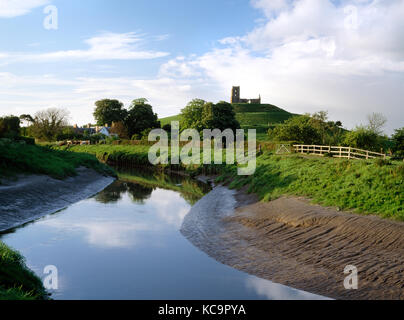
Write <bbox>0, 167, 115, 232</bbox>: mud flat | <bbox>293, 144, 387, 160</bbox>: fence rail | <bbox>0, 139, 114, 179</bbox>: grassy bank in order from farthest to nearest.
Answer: <bbox>293, 144, 387, 160</bbox>: fence rail → <bbox>0, 139, 114, 179</bbox>: grassy bank → <bbox>0, 167, 115, 232</bbox>: mud flat

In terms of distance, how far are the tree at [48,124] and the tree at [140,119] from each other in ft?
62.0

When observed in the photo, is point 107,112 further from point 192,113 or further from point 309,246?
point 309,246

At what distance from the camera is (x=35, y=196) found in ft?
80.9

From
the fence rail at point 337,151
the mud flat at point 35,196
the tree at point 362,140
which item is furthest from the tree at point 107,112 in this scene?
the fence rail at point 337,151

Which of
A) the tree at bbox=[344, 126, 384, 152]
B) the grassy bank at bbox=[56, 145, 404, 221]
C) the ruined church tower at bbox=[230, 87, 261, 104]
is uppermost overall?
the ruined church tower at bbox=[230, 87, 261, 104]

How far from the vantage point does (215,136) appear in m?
64.8

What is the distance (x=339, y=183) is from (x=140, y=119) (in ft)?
266

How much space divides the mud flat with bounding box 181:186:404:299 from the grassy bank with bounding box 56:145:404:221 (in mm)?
980

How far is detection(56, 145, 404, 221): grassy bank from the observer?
16.9m

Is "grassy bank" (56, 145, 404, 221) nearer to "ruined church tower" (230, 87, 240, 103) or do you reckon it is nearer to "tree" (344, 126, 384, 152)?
"tree" (344, 126, 384, 152)

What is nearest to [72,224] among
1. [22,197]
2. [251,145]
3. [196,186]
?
[22,197]

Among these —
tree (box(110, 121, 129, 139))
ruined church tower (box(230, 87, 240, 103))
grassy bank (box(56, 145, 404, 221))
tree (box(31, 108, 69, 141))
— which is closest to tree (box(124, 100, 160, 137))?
tree (box(110, 121, 129, 139))

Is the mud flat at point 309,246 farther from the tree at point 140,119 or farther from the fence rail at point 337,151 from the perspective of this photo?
the tree at point 140,119

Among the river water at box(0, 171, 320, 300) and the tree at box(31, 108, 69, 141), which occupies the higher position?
the tree at box(31, 108, 69, 141)
